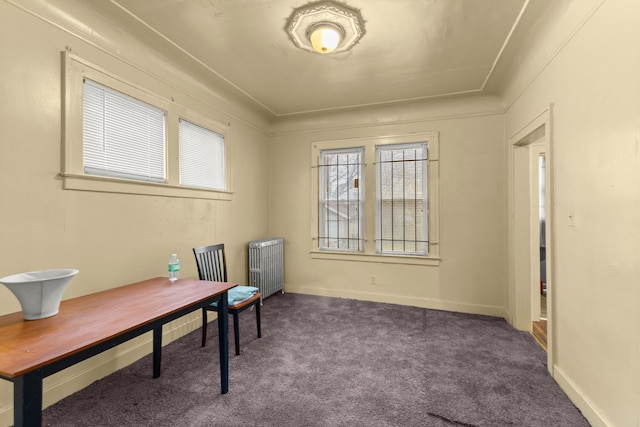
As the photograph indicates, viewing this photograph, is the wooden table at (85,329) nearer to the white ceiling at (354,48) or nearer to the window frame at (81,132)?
the window frame at (81,132)

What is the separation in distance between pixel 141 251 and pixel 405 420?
7.85ft

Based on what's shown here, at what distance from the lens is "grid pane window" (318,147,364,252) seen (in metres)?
4.23

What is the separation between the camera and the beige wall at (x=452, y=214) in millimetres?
3576

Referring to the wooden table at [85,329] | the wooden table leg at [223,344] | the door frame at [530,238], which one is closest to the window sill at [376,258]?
the door frame at [530,238]

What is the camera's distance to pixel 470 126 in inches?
144

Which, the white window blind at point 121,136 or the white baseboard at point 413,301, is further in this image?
the white baseboard at point 413,301

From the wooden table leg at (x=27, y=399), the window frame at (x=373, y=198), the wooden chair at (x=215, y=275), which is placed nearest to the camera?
the wooden table leg at (x=27, y=399)

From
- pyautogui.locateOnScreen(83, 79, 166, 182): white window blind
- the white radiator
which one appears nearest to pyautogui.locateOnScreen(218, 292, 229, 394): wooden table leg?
pyautogui.locateOnScreen(83, 79, 166, 182): white window blind

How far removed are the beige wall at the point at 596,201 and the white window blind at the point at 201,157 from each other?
10.7 ft

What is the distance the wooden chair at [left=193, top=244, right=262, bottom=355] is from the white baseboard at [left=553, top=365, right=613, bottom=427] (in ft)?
8.11

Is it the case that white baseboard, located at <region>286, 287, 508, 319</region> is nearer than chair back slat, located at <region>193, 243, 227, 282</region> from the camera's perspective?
No

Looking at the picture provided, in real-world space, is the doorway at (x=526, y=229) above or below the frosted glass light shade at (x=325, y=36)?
below

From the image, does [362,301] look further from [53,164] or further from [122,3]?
[122,3]

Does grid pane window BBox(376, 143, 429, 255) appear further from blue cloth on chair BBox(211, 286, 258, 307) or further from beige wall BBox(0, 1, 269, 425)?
beige wall BBox(0, 1, 269, 425)
